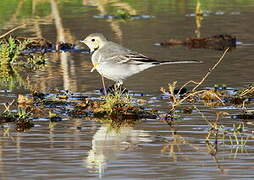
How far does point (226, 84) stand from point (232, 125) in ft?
10.6

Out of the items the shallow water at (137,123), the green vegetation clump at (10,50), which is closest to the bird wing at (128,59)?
the shallow water at (137,123)

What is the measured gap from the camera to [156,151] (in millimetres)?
9344

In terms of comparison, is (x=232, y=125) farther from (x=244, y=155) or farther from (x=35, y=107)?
(x=35, y=107)

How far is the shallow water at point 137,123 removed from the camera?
28.1ft

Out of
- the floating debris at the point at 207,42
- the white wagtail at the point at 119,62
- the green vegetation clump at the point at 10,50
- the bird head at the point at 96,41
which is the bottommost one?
the floating debris at the point at 207,42

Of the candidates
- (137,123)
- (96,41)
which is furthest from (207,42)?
(137,123)

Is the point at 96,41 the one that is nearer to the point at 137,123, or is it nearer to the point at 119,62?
the point at 119,62

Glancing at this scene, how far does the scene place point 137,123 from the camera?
35.9 feet

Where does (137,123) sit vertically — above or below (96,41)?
below

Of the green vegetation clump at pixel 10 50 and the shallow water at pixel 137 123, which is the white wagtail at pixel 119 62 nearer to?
the shallow water at pixel 137 123

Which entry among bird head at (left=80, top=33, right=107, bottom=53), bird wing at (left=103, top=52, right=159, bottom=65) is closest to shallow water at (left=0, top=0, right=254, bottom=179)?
bird wing at (left=103, top=52, right=159, bottom=65)

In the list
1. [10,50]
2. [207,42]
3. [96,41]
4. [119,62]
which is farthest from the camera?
[207,42]

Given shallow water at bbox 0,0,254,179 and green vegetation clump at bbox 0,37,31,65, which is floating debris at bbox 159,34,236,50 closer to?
shallow water at bbox 0,0,254,179

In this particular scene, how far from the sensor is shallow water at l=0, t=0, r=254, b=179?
8555mm
